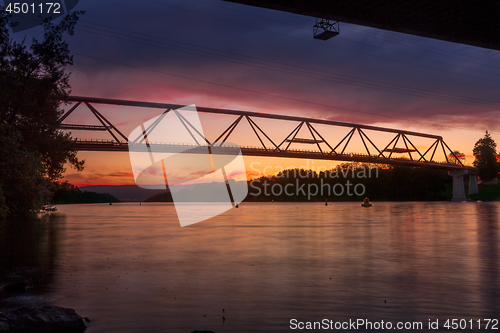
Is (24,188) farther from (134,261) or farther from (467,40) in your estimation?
(467,40)

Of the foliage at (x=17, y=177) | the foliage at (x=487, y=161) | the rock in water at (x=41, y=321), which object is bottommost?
the rock in water at (x=41, y=321)

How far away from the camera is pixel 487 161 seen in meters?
183

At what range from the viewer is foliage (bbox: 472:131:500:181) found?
18125 cm

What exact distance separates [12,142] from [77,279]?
1362 cm

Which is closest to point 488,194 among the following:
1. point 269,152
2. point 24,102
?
point 269,152

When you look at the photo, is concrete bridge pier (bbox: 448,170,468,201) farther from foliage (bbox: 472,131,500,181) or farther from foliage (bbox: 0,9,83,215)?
foliage (bbox: 0,9,83,215)

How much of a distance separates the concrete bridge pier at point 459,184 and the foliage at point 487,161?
133ft

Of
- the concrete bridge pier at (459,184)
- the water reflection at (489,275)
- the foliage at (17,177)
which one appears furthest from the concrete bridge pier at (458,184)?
the foliage at (17,177)

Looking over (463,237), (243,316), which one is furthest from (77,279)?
(463,237)

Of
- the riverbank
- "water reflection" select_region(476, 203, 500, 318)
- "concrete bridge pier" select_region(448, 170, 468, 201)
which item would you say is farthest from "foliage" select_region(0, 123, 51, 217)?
the riverbank

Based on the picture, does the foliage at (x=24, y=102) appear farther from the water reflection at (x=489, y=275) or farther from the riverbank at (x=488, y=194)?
the riverbank at (x=488, y=194)

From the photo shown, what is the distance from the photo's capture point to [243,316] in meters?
9.01

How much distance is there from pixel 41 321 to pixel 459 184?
156m

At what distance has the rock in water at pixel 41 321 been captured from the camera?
7230 mm
